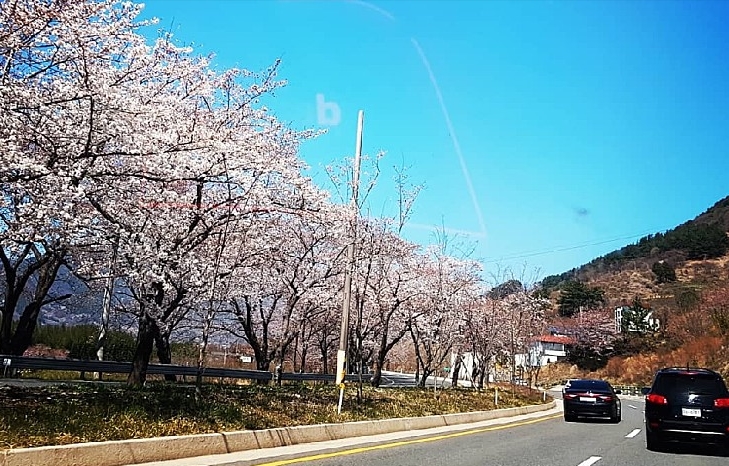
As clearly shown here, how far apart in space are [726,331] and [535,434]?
49.6 meters

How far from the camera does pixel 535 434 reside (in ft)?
57.6

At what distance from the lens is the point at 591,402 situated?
23.8 meters

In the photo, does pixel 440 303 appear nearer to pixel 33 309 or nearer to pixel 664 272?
pixel 33 309

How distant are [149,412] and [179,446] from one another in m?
2.02

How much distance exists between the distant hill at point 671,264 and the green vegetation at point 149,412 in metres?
82.7

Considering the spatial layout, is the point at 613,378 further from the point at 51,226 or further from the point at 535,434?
the point at 51,226

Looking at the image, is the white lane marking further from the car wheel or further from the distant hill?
the distant hill

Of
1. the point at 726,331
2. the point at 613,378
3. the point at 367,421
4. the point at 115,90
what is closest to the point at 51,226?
the point at 115,90

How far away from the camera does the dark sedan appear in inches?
934

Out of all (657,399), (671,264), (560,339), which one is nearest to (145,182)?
(657,399)

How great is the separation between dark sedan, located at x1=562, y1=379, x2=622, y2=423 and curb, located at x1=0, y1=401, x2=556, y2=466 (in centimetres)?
1017

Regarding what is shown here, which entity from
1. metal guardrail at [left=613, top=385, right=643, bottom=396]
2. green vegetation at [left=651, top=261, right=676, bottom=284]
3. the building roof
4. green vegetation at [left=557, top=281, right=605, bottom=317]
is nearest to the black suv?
metal guardrail at [left=613, top=385, right=643, bottom=396]

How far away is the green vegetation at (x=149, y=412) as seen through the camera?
9394 mm

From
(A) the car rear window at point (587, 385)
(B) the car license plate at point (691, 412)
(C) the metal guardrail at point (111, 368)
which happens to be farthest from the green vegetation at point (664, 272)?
(B) the car license plate at point (691, 412)
